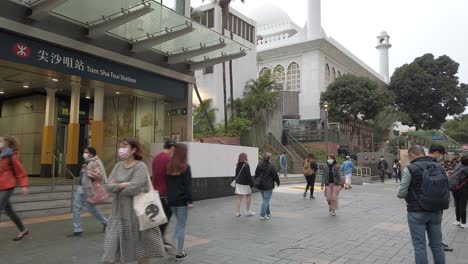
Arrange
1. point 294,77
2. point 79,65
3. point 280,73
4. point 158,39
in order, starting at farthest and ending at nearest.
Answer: point 280,73 → point 294,77 → point 158,39 → point 79,65

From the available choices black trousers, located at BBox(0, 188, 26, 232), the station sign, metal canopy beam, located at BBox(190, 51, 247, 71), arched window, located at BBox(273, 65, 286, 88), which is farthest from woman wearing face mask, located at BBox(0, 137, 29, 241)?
arched window, located at BBox(273, 65, 286, 88)

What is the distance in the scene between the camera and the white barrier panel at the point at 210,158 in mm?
12914

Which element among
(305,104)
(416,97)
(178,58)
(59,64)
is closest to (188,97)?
(178,58)

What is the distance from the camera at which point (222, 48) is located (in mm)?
13664

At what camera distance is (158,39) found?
39.8 feet

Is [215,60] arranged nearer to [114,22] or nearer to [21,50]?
[114,22]

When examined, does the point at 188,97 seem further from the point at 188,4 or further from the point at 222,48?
the point at 188,4

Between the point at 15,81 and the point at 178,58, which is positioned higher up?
the point at 178,58

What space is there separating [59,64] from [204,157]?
5380 millimetres

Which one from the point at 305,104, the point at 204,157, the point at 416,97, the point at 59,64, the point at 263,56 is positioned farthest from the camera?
the point at 416,97

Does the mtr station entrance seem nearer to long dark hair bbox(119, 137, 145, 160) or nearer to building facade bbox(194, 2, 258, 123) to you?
long dark hair bbox(119, 137, 145, 160)

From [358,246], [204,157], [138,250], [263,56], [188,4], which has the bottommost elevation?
[358,246]

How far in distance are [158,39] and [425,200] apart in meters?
9.57

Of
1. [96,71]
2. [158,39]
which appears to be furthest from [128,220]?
[158,39]
